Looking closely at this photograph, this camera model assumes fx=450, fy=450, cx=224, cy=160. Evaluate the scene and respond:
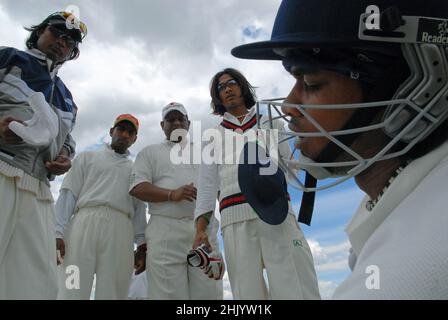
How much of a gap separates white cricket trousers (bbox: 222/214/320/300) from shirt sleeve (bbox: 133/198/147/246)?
159 cm

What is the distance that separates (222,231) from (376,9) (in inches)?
83.7

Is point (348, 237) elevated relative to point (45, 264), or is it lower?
lower

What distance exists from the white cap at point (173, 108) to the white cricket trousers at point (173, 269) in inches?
46.4

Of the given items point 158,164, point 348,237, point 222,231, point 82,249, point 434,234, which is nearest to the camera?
point 434,234

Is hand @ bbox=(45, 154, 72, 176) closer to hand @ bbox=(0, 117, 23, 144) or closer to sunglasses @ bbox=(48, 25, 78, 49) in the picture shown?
hand @ bbox=(0, 117, 23, 144)

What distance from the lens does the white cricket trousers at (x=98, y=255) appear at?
146 inches

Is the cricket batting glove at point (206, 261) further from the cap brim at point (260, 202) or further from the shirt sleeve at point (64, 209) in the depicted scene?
the shirt sleeve at point (64, 209)

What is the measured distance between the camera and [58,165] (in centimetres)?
286

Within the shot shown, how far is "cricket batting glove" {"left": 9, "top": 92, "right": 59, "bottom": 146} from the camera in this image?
8.45 ft

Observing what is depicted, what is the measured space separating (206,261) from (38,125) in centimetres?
138

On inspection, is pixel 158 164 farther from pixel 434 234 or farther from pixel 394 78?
pixel 434 234

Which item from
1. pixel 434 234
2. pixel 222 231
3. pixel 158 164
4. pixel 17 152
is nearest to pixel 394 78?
pixel 434 234

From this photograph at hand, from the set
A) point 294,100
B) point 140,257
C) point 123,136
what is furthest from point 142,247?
point 294,100
